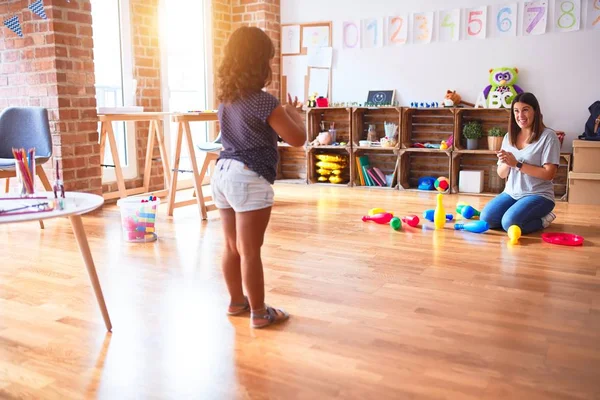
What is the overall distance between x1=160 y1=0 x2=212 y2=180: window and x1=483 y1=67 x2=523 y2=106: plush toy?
280cm

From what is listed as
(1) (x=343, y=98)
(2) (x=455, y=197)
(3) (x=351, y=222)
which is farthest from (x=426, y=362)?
(1) (x=343, y=98)

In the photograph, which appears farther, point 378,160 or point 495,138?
point 378,160

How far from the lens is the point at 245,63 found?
6.81 feet

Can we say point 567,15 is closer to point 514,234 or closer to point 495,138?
point 495,138

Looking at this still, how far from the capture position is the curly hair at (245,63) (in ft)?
6.81

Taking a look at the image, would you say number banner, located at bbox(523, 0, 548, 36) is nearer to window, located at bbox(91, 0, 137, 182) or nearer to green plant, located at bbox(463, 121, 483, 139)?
green plant, located at bbox(463, 121, 483, 139)

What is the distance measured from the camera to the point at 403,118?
5.78 metres

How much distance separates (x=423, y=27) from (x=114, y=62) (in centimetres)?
287

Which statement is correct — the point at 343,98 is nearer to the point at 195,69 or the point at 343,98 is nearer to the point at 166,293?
the point at 195,69

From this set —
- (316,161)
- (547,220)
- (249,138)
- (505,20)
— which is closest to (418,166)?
(316,161)

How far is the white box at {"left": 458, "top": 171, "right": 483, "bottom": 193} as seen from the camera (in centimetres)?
549

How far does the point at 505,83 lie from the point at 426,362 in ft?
13.4

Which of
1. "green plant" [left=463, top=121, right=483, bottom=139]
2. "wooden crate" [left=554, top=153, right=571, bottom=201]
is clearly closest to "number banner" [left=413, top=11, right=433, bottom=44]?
"green plant" [left=463, top=121, right=483, bottom=139]

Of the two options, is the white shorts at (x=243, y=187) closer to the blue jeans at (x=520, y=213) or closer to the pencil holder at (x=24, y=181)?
the pencil holder at (x=24, y=181)
